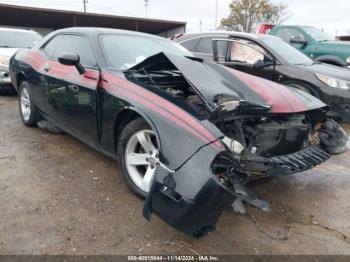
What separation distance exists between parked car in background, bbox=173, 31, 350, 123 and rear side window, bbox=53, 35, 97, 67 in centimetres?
317

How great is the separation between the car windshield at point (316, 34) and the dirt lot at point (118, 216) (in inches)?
244

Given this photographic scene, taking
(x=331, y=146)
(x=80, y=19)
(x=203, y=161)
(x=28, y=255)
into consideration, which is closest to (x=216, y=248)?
(x=203, y=161)

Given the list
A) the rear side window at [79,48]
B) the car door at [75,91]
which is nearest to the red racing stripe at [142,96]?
the car door at [75,91]

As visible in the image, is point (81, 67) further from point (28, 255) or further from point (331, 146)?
point (331, 146)

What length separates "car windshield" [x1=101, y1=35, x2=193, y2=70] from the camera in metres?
3.22

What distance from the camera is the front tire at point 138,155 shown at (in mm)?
2637

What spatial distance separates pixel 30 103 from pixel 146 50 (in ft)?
6.38

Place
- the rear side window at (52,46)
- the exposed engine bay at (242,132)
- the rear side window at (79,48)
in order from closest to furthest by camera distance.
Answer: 1. the exposed engine bay at (242,132)
2. the rear side window at (79,48)
3. the rear side window at (52,46)

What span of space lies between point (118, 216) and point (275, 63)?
4.24 meters

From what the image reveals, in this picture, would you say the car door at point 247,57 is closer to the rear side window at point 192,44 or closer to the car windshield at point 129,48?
the rear side window at point 192,44

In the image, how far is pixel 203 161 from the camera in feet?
6.80

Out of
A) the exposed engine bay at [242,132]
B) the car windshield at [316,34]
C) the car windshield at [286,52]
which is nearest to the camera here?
the exposed engine bay at [242,132]

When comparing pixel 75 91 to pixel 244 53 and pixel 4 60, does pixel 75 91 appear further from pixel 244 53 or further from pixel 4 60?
pixel 4 60

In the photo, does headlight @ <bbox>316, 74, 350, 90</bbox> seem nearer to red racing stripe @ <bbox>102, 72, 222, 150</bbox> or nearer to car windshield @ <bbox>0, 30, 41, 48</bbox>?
red racing stripe @ <bbox>102, 72, 222, 150</bbox>
